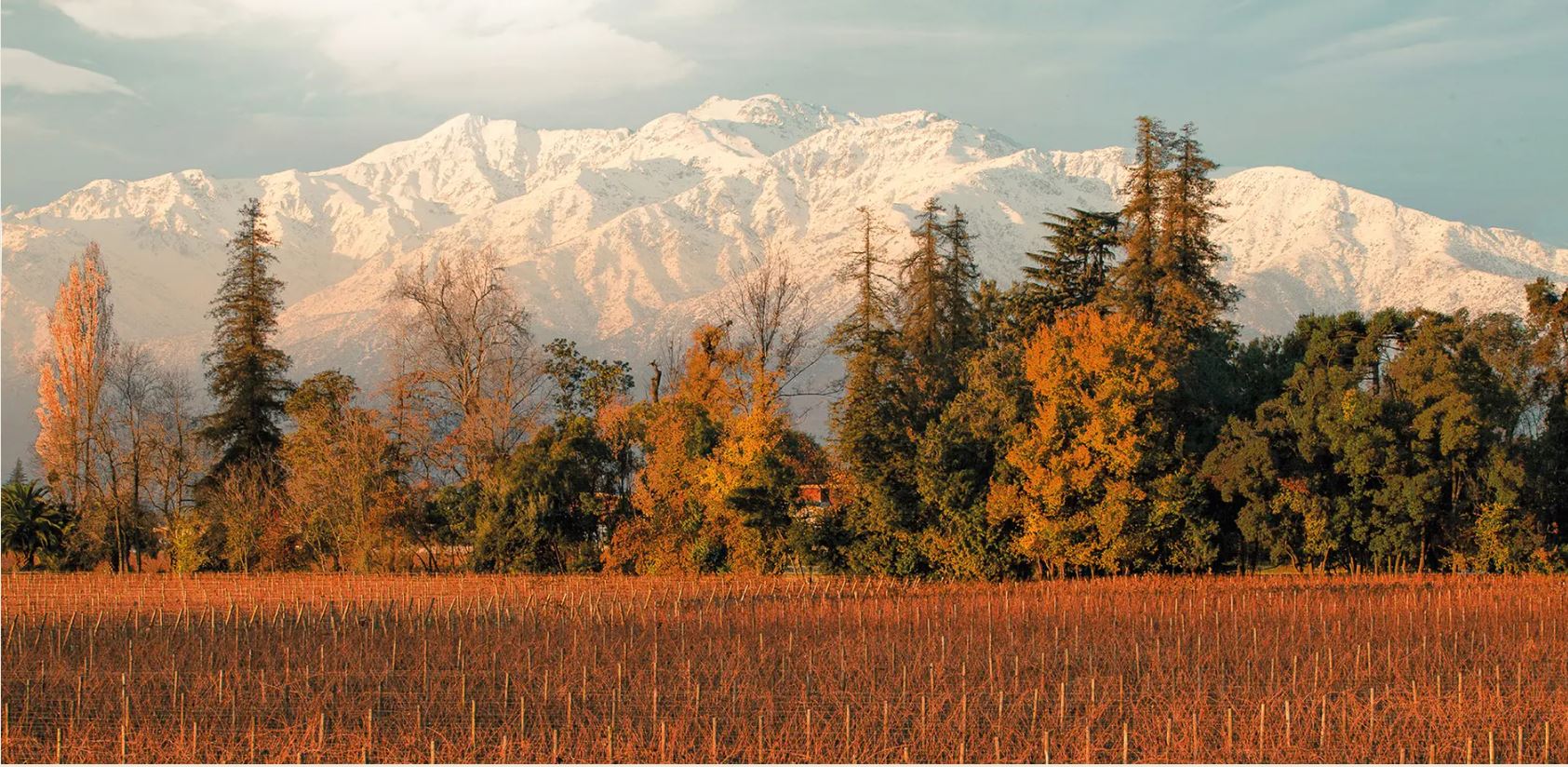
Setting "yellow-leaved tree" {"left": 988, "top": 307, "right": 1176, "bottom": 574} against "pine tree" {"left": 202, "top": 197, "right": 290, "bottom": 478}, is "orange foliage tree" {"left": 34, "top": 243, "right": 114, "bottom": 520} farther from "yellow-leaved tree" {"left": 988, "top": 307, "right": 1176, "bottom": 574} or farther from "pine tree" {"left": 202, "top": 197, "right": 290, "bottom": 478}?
"yellow-leaved tree" {"left": 988, "top": 307, "right": 1176, "bottom": 574}

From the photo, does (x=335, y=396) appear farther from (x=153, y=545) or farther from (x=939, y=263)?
(x=939, y=263)

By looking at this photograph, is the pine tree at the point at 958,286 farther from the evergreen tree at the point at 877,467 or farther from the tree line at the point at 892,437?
the evergreen tree at the point at 877,467

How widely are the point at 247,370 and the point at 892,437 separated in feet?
103

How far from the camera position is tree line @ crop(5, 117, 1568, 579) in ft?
147

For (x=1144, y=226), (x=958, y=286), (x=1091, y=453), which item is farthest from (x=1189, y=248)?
(x=1091, y=453)

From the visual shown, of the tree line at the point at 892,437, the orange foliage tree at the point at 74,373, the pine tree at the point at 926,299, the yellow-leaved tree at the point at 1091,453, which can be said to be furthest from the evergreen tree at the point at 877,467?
the orange foliage tree at the point at 74,373

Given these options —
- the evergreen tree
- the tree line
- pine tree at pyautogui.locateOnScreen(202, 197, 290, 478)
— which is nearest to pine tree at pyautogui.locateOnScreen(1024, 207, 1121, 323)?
the tree line

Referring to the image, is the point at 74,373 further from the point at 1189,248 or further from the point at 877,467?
the point at 1189,248

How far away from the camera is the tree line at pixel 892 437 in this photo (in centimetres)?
4484

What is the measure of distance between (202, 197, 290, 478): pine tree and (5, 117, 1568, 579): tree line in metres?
0.15

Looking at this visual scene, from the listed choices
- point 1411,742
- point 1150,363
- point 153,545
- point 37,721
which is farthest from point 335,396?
point 1411,742

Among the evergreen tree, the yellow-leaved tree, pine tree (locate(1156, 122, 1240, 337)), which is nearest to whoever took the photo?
the yellow-leaved tree

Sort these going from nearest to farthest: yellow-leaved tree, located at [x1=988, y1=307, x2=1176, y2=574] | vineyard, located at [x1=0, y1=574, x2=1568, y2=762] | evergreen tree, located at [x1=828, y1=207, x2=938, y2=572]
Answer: vineyard, located at [x1=0, y1=574, x2=1568, y2=762], yellow-leaved tree, located at [x1=988, y1=307, x2=1176, y2=574], evergreen tree, located at [x1=828, y1=207, x2=938, y2=572]

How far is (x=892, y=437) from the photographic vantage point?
45.2 m
